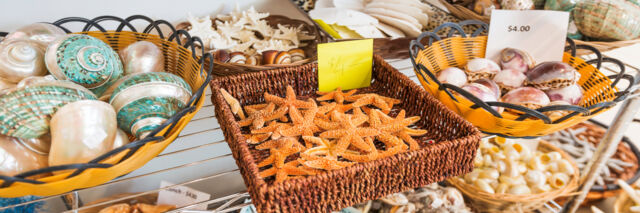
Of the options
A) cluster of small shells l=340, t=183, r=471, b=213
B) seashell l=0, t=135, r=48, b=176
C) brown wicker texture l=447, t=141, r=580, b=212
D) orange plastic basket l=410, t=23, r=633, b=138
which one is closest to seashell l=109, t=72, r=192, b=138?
seashell l=0, t=135, r=48, b=176

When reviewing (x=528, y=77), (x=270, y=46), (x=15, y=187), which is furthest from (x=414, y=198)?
(x=15, y=187)

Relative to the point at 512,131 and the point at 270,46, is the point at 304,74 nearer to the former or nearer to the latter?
the point at 270,46

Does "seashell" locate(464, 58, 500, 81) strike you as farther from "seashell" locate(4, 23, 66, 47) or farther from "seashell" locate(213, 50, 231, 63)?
"seashell" locate(4, 23, 66, 47)

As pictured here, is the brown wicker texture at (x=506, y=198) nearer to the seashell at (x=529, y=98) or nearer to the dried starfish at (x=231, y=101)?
the seashell at (x=529, y=98)

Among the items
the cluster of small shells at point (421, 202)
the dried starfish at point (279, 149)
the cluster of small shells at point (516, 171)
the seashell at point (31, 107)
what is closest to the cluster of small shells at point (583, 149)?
the cluster of small shells at point (516, 171)

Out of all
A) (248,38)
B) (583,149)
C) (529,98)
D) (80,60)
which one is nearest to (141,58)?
(80,60)

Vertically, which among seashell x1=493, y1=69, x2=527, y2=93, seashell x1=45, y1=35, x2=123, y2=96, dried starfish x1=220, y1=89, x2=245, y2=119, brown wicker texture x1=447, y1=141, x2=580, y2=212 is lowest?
brown wicker texture x1=447, y1=141, x2=580, y2=212
